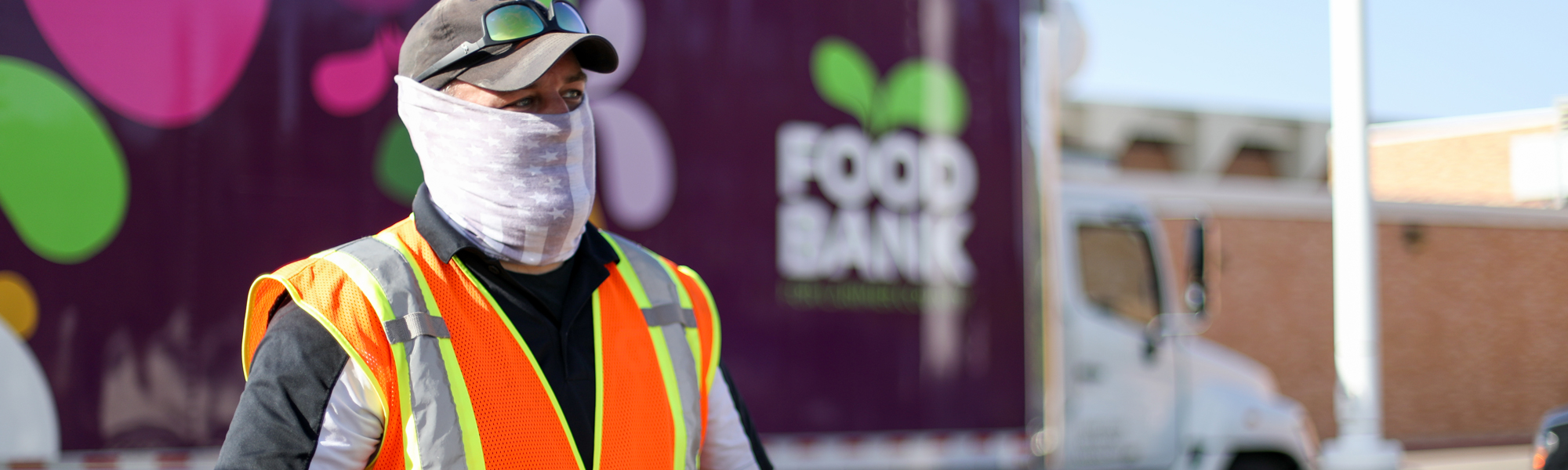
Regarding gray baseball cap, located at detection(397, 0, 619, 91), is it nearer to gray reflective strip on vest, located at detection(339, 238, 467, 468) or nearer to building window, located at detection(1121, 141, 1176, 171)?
gray reflective strip on vest, located at detection(339, 238, 467, 468)

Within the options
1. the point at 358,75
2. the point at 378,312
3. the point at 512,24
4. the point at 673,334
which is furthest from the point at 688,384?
the point at 358,75

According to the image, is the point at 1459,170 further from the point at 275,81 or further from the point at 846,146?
the point at 275,81

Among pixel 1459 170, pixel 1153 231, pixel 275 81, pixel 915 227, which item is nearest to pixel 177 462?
pixel 275 81

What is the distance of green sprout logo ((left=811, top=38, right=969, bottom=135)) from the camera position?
480cm

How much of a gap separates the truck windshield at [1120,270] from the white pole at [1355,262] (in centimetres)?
98

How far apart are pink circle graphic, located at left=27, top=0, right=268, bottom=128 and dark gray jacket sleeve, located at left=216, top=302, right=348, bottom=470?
2490mm

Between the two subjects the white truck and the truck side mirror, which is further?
the truck side mirror

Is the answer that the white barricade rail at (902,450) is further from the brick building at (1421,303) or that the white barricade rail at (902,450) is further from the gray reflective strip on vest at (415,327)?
the brick building at (1421,303)

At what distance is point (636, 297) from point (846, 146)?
9.34 feet

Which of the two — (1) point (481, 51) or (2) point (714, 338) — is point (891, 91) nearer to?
(2) point (714, 338)

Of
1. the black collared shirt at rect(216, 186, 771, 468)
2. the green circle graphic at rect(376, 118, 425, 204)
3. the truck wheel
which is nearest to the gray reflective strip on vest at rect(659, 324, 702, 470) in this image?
the black collared shirt at rect(216, 186, 771, 468)

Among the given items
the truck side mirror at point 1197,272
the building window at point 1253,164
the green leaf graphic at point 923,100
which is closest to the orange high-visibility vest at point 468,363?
the green leaf graphic at point 923,100

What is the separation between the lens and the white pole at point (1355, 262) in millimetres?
6316

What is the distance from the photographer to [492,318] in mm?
1769
